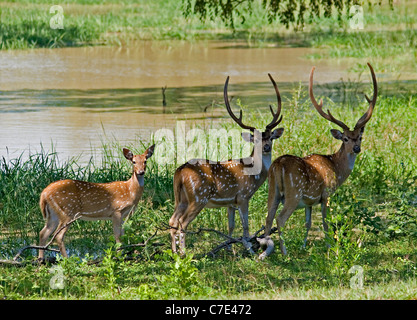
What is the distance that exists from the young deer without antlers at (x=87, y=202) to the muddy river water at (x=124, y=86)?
4.23 m

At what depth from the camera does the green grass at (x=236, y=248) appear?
7977mm

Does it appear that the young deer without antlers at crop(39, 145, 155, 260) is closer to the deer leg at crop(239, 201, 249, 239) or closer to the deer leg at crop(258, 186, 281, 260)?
the deer leg at crop(239, 201, 249, 239)

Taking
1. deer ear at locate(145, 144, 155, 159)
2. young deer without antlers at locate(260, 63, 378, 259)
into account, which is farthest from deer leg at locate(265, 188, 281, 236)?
deer ear at locate(145, 144, 155, 159)

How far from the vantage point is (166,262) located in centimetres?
919

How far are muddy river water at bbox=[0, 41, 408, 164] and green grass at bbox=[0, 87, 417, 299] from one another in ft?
8.04

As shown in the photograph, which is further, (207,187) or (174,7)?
(174,7)

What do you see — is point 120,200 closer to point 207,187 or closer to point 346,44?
point 207,187

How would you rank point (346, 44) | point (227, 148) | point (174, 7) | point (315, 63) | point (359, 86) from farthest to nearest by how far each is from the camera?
point (174, 7) → point (346, 44) → point (315, 63) → point (359, 86) → point (227, 148)

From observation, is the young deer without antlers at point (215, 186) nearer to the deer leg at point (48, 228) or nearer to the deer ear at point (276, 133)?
the deer ear at point (276, 133)

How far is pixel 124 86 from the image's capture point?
78.0ft

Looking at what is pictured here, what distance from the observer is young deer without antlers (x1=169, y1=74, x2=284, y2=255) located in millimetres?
9375

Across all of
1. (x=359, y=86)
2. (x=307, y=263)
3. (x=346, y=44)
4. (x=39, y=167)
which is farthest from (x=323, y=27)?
(x=307, y=263)

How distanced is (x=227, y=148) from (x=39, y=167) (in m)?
2.79

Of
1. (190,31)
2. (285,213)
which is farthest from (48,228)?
(190,31)
